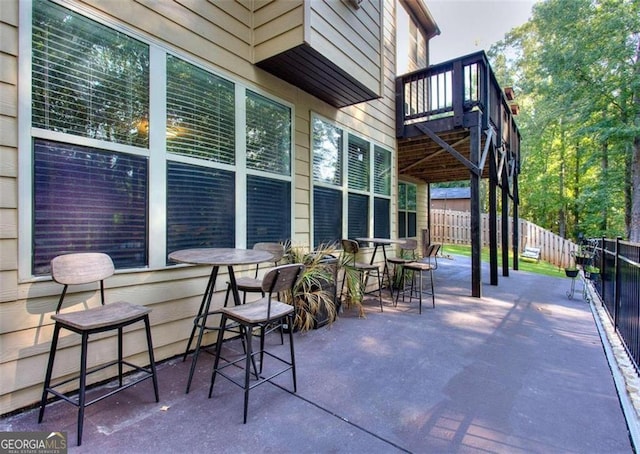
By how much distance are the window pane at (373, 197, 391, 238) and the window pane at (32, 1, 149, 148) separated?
4164mm

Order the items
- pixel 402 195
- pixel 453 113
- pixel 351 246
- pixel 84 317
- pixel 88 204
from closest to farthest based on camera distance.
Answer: pixel 84 317 → pixel 88 204 → pixel 351 246 → pixel 453 113 → pixel 402 195

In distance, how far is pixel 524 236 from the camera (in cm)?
1228

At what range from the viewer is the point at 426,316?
4.06 meters

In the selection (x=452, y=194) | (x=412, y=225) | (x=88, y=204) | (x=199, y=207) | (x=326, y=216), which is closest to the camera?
(x=88, y=204)

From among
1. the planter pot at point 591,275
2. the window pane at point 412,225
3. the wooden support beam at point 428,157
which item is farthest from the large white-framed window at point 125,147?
the planter pot at point 591,275

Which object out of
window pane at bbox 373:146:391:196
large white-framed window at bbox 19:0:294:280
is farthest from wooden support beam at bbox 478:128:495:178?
large white-framed window at bbox 19:0:294:280

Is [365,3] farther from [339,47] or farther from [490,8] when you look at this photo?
[490,8]

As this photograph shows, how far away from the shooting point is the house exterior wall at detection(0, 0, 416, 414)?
5.94 feet

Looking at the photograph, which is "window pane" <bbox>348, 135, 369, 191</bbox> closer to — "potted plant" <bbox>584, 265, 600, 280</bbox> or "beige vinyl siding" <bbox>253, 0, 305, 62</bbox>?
"beige vinyl siding" <bbox>253, 0, 305, 62</bbox>

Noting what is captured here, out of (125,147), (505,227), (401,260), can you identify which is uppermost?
(125,147)

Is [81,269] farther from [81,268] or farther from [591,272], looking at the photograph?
[591,272]

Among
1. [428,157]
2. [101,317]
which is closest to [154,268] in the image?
[101,317]

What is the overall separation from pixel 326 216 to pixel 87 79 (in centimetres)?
307

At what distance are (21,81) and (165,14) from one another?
1300mm
